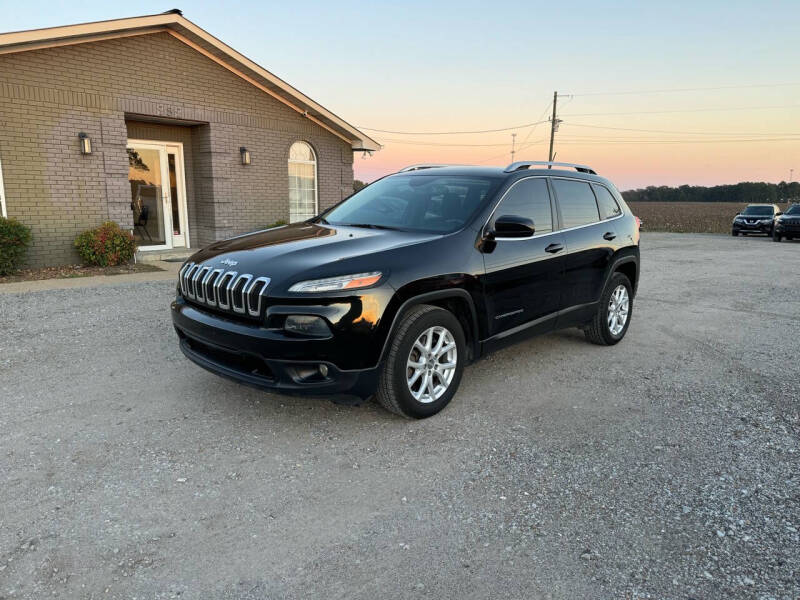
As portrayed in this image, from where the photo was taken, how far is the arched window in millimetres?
14734

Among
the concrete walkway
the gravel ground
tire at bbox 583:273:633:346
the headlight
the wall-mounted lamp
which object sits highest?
the wall-mounted lamp

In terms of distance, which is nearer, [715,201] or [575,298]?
[575,298]

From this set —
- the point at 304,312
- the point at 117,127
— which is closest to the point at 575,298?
the point at 304,312

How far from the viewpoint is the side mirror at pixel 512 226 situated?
4.28 metres

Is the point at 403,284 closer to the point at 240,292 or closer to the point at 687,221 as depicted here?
the point at 240,292

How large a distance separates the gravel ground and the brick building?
6.54 m

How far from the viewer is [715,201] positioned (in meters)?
115

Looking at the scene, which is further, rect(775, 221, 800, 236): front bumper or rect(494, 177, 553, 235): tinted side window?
rect(775, 221, 800, 236): front bumper

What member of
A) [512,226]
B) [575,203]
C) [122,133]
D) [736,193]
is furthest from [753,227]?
[736,193]

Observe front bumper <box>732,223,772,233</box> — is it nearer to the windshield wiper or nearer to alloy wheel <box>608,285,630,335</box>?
alloy wheel <box>608,285,630,335</box>

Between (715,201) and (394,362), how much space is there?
13044cm

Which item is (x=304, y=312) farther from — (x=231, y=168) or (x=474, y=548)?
(x=231, y=168)

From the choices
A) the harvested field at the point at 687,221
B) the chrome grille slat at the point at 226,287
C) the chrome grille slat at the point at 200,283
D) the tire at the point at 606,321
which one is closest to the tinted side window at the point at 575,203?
the tire at the point at 606,321

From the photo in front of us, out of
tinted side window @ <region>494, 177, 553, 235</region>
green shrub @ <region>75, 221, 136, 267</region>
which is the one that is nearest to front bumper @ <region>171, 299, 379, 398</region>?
tinted side window @ <region>494, 177, 553, 235</region>
